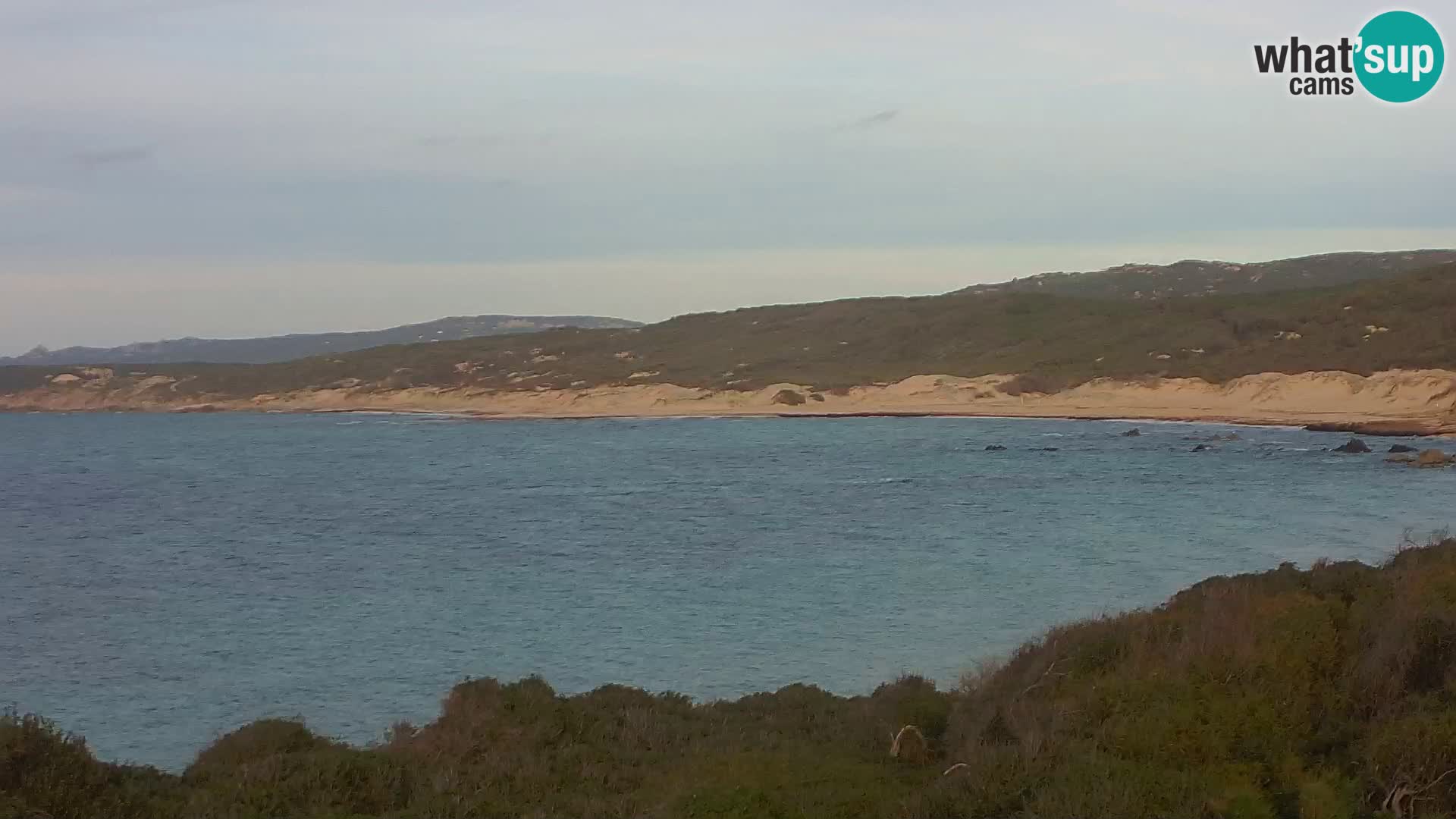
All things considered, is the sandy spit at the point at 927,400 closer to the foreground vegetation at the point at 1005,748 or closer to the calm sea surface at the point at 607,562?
the calm sea surface at the point at 607,562

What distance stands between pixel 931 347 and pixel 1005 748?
328ft

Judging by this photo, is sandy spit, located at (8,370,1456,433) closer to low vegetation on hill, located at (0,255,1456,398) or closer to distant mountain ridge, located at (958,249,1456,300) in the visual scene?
low vegetation on hill, located at (0,255,1456,398)

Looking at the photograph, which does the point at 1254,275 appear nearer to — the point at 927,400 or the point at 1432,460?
the point at 927,400

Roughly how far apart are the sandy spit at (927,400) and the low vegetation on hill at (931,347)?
1.53 metres

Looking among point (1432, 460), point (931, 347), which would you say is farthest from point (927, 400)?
point (1432, 460)

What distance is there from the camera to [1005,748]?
837cm

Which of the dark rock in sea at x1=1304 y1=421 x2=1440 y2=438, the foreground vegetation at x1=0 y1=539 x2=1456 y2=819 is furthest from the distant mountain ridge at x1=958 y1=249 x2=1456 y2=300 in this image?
the foreground vegetation at x1=0 y1=539 x2=1456 y2=819

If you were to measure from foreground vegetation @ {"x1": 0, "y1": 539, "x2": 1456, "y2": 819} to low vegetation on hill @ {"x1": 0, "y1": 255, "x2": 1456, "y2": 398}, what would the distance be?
2479 inches

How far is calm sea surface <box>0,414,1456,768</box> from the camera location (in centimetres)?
1797

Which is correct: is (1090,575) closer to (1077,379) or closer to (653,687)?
(653,687)

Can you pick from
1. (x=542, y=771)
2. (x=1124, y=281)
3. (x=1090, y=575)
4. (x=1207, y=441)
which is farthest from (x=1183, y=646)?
(x=1124, y=281)

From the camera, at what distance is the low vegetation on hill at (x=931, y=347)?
77812 millimetres

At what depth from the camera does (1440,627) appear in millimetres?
9391

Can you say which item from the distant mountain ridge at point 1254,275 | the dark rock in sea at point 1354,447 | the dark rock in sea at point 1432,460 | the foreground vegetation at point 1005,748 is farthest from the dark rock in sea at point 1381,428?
the distant mountain ridge at point 1254,275
